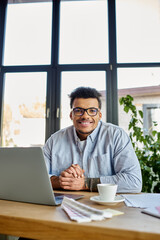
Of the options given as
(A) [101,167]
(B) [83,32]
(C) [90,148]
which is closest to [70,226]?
(A) [101,167]

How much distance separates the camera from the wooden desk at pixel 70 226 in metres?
0.49

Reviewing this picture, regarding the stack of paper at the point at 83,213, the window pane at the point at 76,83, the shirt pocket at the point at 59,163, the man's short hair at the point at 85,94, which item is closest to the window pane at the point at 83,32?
the window pane at the point at 76,83

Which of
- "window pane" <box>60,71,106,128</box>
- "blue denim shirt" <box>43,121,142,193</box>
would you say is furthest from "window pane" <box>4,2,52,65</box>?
"blue denim shirt" <box>43,121,142,193</box>

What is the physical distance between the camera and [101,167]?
1411 mm

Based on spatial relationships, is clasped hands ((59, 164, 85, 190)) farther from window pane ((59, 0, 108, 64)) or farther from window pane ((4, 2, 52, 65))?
window pane ((4, 2, 52, 65))

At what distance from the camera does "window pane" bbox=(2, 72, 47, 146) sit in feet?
9.39

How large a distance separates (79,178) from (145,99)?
202 cm

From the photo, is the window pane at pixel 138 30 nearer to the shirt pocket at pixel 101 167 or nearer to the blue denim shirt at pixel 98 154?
the blue denim shirt at pixel 98 154

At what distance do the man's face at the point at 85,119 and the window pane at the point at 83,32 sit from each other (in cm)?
151

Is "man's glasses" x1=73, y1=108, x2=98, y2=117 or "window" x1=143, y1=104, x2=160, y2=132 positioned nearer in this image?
"man's glasses" x1=73, y1=108, x2=98, y2=117

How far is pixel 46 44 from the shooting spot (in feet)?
10.1

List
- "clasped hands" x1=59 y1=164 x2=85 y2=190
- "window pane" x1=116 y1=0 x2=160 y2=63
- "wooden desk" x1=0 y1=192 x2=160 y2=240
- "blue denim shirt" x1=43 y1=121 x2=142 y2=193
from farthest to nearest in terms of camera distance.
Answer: "window pane" x1=116 y1=0 x2=160 y2=63, "blue denim shirt" x1=43 y1=121 x2=142 y2=193, "clasped hands" x1=59 y1=164 x2=85 y2=190, "wooden desk" x1=0 y1=192 x2=160 y2=240

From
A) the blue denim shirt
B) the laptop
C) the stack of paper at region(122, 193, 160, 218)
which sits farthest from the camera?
the blue denim shirt

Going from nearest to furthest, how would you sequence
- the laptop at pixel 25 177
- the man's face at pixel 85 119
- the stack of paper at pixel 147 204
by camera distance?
the stack of paper at pixel 147 204
the laptop at pixel 25 177
the man's face at pixel 85 119
